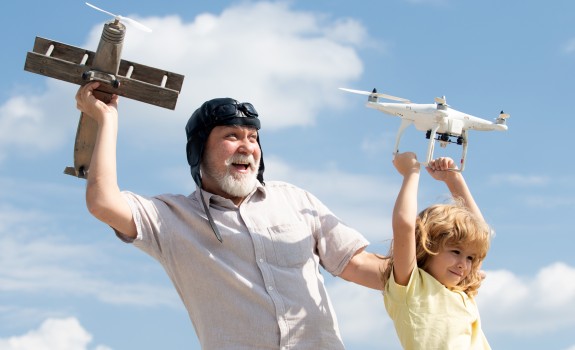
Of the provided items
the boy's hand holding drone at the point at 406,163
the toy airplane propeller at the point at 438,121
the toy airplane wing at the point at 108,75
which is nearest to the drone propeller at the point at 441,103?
the toy airplane propeller at the point at 438,121

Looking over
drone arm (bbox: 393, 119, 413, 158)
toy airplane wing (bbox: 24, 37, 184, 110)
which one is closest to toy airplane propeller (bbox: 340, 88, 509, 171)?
drone arm (bbox: 393, 119, 413, 158)

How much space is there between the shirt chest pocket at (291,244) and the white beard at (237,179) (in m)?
0.33

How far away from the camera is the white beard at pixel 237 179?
5578mm

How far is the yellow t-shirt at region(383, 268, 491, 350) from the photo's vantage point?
16.3 ft

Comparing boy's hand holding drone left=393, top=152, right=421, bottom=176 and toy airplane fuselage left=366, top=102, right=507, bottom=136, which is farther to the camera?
toy airplane fuselage left=366, top=102, right=507, bottom=136

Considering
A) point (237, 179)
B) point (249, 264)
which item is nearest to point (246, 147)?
point (237, 179)

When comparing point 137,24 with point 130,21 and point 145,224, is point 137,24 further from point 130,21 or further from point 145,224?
point 145,224

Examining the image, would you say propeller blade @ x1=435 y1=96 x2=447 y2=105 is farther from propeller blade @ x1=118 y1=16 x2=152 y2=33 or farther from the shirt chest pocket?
propeller blade @ x1=118 y1=16 x2=152 y2=33

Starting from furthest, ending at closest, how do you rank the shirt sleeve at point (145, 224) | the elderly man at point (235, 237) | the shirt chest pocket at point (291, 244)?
the shirt chest pocket at point (291, 244) < the shirt sleeve at point (145, 224) < the elderly man at point (235, 237)

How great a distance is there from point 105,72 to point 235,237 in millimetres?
1421

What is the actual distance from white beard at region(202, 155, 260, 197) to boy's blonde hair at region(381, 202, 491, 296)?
3.64 ft

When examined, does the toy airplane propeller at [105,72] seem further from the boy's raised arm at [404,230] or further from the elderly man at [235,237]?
the boy's raised arm at [404,230]

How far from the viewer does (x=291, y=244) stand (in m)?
5.50

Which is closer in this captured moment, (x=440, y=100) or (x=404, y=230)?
(x=404, y=230)
